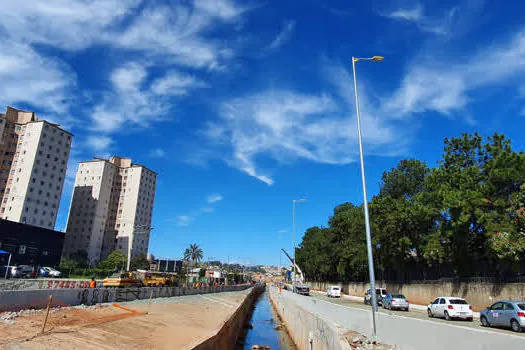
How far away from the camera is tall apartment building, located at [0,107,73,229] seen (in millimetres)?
89375

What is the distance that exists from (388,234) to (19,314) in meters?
41.9

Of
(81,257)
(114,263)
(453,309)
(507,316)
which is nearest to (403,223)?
(453,309)

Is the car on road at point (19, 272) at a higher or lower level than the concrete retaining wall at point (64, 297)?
higher

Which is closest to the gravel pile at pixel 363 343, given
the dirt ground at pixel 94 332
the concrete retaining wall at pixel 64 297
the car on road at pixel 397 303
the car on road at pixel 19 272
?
the dirt ground at pixel 94 332

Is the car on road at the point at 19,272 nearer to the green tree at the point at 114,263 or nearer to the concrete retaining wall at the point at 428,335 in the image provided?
the green tree at the point at 114,263

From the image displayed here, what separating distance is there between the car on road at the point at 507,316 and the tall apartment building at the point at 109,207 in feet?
334

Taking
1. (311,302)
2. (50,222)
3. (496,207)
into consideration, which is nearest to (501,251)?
(496,207)

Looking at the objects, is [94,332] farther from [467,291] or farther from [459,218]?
[467,291]

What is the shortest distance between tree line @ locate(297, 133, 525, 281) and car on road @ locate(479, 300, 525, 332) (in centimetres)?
939

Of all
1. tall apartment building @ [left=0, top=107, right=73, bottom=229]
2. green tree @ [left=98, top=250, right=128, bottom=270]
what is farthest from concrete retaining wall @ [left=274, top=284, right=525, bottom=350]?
tall apartment building @ [left=0, top=107, right=73, bottom=229]

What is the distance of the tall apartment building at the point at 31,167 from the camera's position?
89.4 meters

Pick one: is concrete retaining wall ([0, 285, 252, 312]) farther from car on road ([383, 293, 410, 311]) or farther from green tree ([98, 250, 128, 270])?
green tree ([98, 250, 128, 270])

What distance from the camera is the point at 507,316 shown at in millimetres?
18500

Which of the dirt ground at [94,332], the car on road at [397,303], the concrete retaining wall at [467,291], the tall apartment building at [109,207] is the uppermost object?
the tall apartment building at [109,207]
